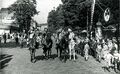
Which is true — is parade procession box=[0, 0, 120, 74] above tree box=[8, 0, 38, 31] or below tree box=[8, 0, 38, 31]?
below

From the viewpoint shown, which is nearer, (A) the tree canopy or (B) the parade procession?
(B) the parade procession

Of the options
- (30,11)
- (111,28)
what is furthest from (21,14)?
(111,28)

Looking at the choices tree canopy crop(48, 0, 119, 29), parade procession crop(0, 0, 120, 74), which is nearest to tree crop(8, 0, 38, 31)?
parade procession crop(0, 0, 120, 74)

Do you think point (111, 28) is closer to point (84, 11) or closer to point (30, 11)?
point (84, 11)

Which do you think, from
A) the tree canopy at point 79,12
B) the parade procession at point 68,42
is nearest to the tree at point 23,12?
the parade procession at point 68,42

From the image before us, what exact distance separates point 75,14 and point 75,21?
1.83 metres

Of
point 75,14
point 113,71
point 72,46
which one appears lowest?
point 113,71

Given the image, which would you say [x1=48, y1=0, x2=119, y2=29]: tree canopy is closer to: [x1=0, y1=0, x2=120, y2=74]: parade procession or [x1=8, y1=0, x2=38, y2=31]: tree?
[x1=0, y1=0, x2=120, y2=74]: parade procession

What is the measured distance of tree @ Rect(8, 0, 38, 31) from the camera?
Answer: 66.2 metres

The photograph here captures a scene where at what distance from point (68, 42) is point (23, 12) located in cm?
4973

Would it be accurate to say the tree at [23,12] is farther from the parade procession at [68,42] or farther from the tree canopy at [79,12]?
the tree canopy at [79,12]

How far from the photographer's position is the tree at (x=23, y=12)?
66188mm

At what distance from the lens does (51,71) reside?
43.7ft

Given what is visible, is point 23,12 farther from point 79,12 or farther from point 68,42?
point 68,42
